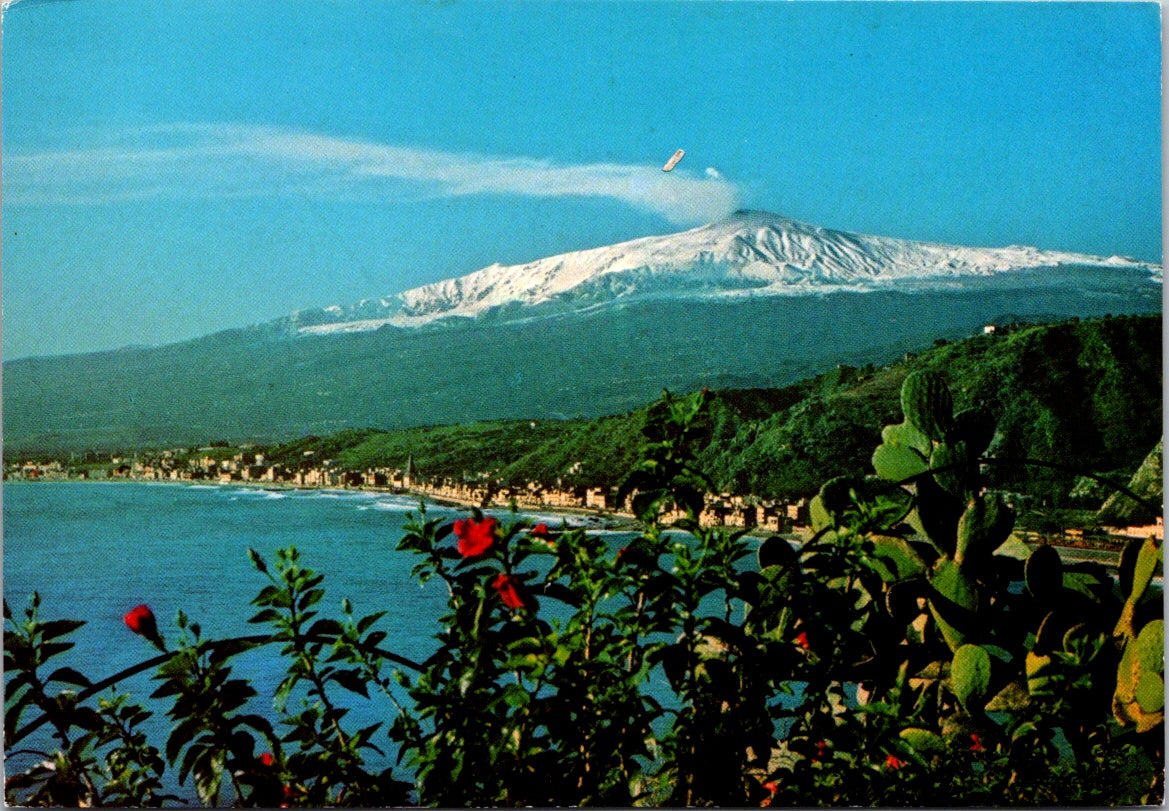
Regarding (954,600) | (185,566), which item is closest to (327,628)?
(185,566)

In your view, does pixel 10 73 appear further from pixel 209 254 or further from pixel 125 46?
pixel 209 254

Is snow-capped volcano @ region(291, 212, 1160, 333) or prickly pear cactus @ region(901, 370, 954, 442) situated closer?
prickly pear cactus @ region(901, 370, 954, 442)

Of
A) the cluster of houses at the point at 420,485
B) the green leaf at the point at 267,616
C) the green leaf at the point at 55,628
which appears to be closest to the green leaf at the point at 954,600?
the cluster of houses at the point at 420,485

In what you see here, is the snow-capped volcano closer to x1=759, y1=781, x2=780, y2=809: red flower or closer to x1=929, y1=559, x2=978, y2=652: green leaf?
x1=929, y1=559, x2=978, y2=652: green leaf

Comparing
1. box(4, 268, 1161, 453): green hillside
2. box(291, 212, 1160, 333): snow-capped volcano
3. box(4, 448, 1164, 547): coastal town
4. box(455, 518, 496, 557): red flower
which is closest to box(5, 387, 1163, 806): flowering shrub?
box(455, 518, 496, 557): red flower

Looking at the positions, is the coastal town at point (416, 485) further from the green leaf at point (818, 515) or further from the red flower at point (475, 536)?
the red flower at point (475, 536)

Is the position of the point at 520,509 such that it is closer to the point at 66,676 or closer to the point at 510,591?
the point at 510,591
